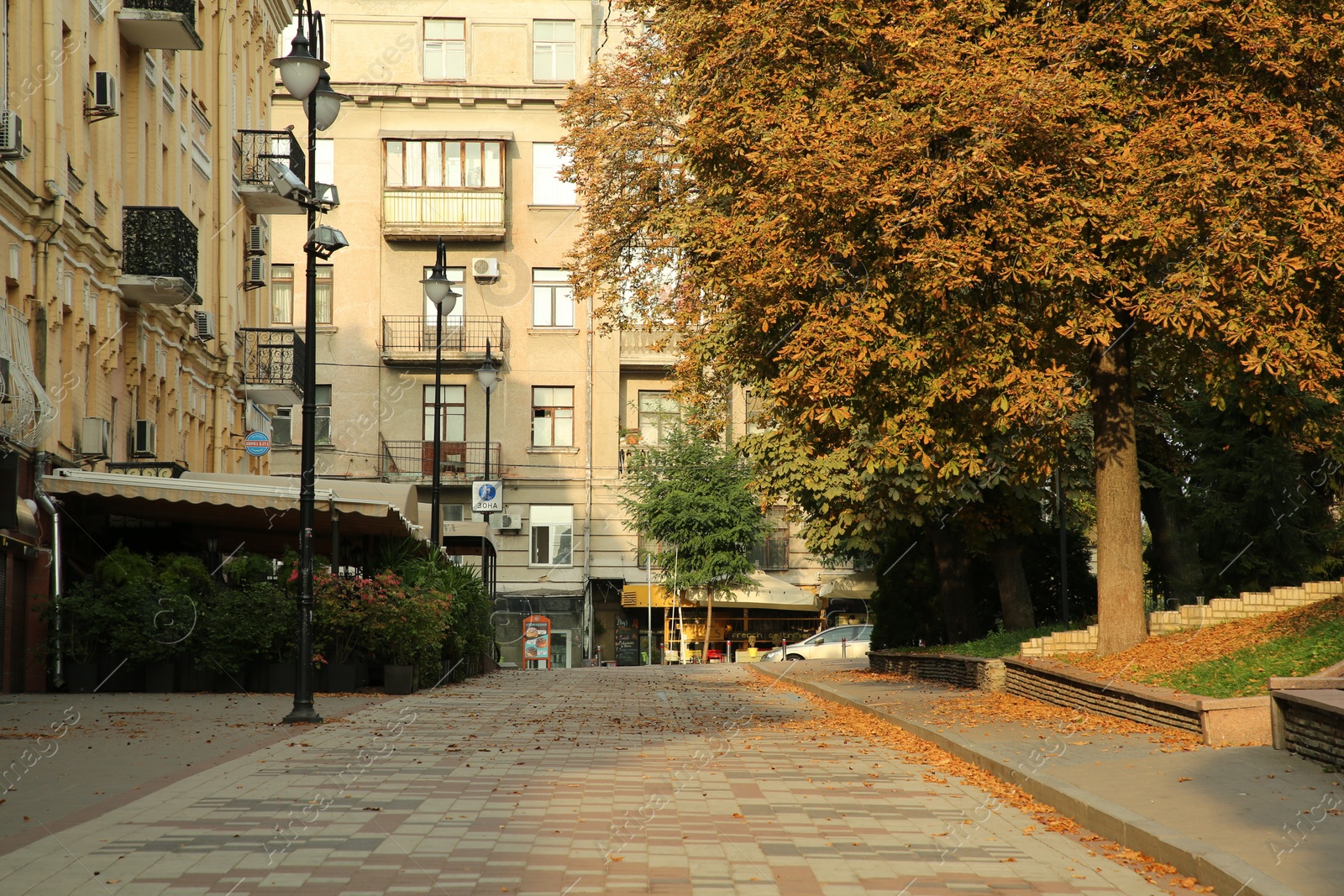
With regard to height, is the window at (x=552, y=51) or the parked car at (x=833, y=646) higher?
the window at (x=552, y=51)

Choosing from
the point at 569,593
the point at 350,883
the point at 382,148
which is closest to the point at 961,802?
the point at 350,883

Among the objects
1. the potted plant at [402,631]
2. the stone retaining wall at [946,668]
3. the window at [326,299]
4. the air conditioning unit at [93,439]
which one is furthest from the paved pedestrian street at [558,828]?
the window at [326,299]

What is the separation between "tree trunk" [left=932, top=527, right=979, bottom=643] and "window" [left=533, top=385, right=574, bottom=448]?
2429 cm

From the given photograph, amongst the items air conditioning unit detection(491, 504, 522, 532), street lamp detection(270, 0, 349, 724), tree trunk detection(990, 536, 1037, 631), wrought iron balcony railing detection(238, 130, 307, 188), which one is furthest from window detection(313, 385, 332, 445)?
street lamp detection(270, 0, 349, 724)

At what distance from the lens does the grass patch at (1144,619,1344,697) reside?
14.2 metres

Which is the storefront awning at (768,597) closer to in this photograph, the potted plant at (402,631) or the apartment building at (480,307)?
the apartment building at (480,307)

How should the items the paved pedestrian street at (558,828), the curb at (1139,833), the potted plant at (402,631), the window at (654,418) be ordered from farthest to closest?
the window at (654,418) < the potted plant at (402,631) < the paved pedestrian street at (558,828) < the curb at (1139,833)

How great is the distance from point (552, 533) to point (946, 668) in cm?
2933

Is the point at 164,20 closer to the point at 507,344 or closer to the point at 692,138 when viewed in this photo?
the point at 692,138

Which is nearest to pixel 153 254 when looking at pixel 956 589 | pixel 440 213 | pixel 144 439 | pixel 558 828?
pixel 144 439

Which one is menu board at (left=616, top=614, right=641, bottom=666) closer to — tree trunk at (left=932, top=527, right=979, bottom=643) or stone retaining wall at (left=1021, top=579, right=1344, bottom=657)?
tree trunk at (left=932, top=527, right=979, bottom=643)

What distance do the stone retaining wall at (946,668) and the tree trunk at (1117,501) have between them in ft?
9.09

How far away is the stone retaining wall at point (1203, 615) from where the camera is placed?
20594mm

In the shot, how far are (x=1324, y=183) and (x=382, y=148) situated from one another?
41.1 meters
